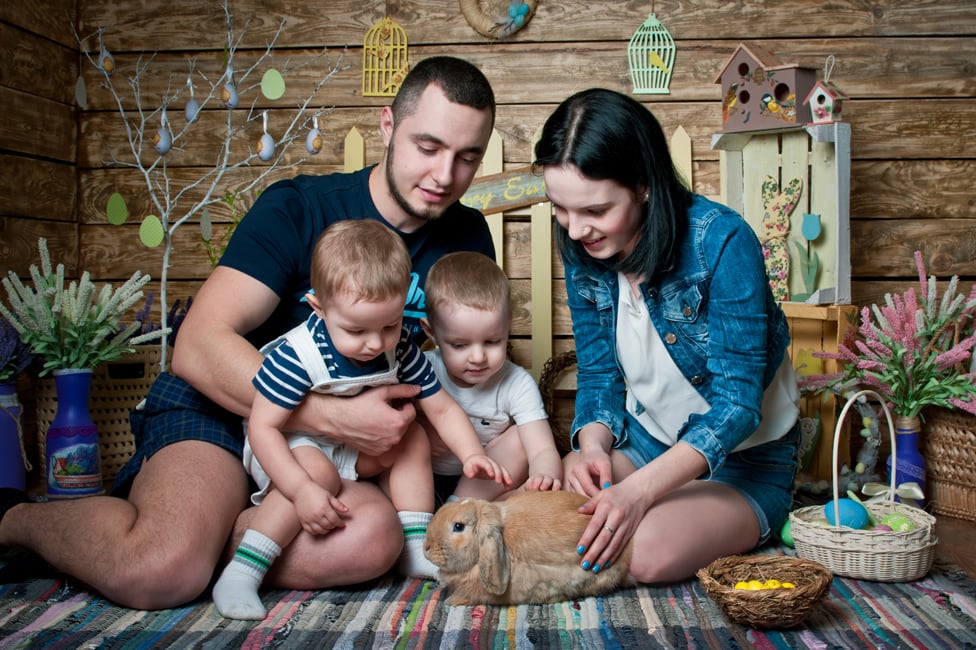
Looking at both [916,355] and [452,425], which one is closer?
[452,425]

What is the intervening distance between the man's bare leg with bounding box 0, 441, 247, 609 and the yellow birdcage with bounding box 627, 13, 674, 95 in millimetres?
2057

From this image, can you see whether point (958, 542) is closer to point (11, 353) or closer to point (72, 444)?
point (72, 444)

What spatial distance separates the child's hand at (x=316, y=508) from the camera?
170 centimetres

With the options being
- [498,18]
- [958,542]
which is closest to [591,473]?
[958,542]

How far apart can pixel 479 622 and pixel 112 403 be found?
70.6 inches

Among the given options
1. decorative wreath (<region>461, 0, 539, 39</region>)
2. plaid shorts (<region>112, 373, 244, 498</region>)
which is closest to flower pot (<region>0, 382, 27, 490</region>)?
plaid shorts (<region>112, 373, 244, 498</region>)

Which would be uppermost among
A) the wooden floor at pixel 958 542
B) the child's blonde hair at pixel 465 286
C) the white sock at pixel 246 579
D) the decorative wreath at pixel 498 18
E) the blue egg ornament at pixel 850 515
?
the decorative wreath at pixel 498 18

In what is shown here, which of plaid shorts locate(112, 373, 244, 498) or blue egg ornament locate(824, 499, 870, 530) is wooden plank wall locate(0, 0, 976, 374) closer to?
plaid shorts locate(112, 373, 244, 498)

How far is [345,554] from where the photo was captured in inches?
69.2

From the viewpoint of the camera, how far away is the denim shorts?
77.5 inches

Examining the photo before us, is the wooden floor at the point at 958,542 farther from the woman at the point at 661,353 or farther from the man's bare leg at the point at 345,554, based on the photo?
the man's bare leg at the point at 345,554

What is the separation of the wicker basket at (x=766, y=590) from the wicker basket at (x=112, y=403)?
2.04 metres

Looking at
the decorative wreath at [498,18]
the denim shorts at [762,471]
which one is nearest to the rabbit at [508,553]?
the denim shorts at [762,471]

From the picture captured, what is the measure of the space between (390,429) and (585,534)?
0.46 meters
